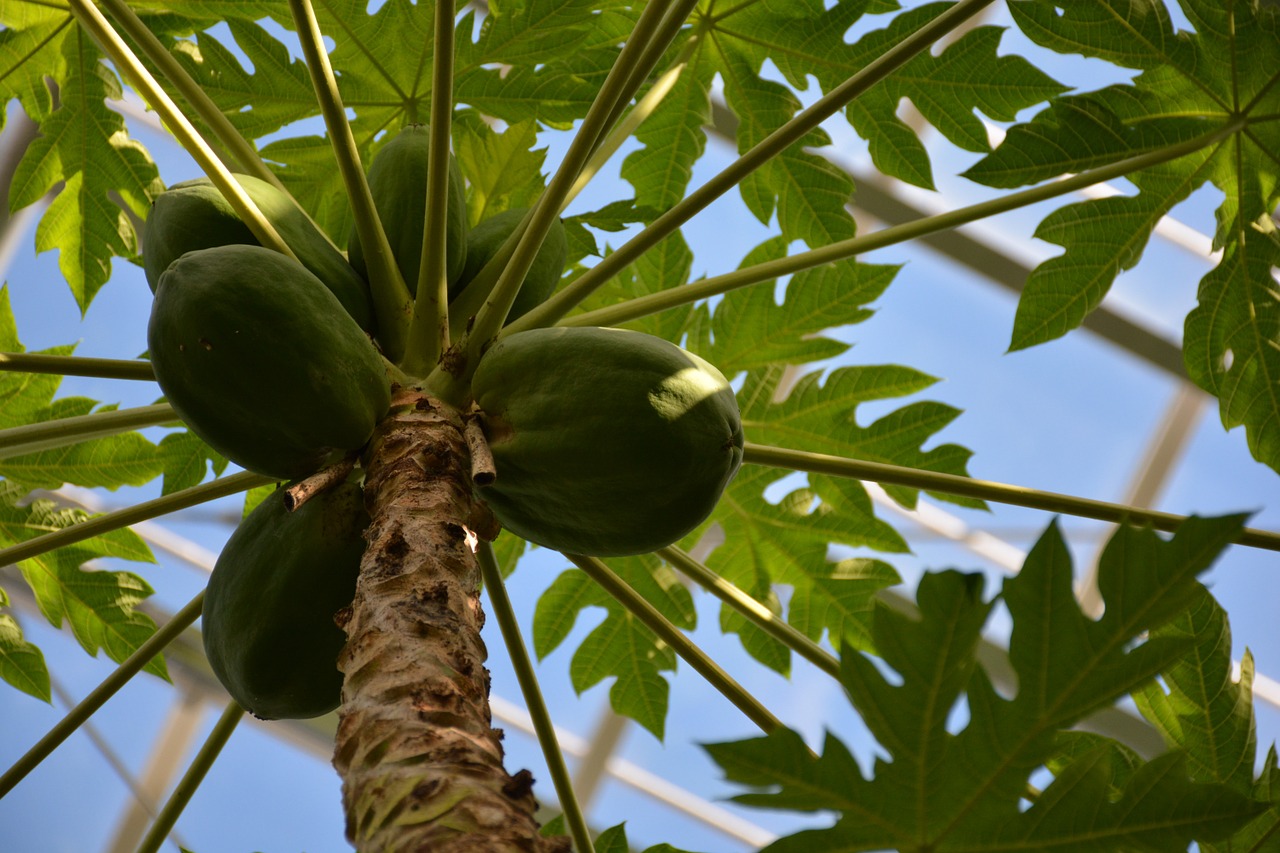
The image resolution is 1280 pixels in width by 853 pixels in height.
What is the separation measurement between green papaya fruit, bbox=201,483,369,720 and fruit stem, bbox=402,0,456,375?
252mm

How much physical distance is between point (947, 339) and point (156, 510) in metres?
5.63

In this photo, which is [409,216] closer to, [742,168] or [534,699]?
[742,168]

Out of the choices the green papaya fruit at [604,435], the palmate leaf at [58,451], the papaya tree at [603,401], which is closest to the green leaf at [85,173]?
the papaya tree at [603,401]

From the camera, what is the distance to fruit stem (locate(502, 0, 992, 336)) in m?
1.57

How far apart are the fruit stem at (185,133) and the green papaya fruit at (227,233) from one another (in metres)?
0.06

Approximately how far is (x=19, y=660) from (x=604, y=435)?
169 cm

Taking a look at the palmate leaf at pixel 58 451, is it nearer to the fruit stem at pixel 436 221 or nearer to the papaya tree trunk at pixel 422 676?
the fruit stem at pixel 436 221

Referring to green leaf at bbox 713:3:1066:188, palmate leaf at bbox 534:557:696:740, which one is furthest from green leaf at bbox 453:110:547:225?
palmate leaf at bbox 534:557:696:740

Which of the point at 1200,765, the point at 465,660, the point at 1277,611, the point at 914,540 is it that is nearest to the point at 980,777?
the point at 465,660

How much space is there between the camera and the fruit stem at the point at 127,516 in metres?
1.61

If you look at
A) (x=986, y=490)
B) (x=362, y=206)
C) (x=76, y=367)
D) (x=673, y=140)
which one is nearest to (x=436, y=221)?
(x=362, y=206)

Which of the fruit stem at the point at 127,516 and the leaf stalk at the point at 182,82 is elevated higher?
the leaf stalk at the point at 182,82

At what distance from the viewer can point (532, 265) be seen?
177 centimetres

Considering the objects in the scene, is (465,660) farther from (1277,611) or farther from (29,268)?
(1277,611)
